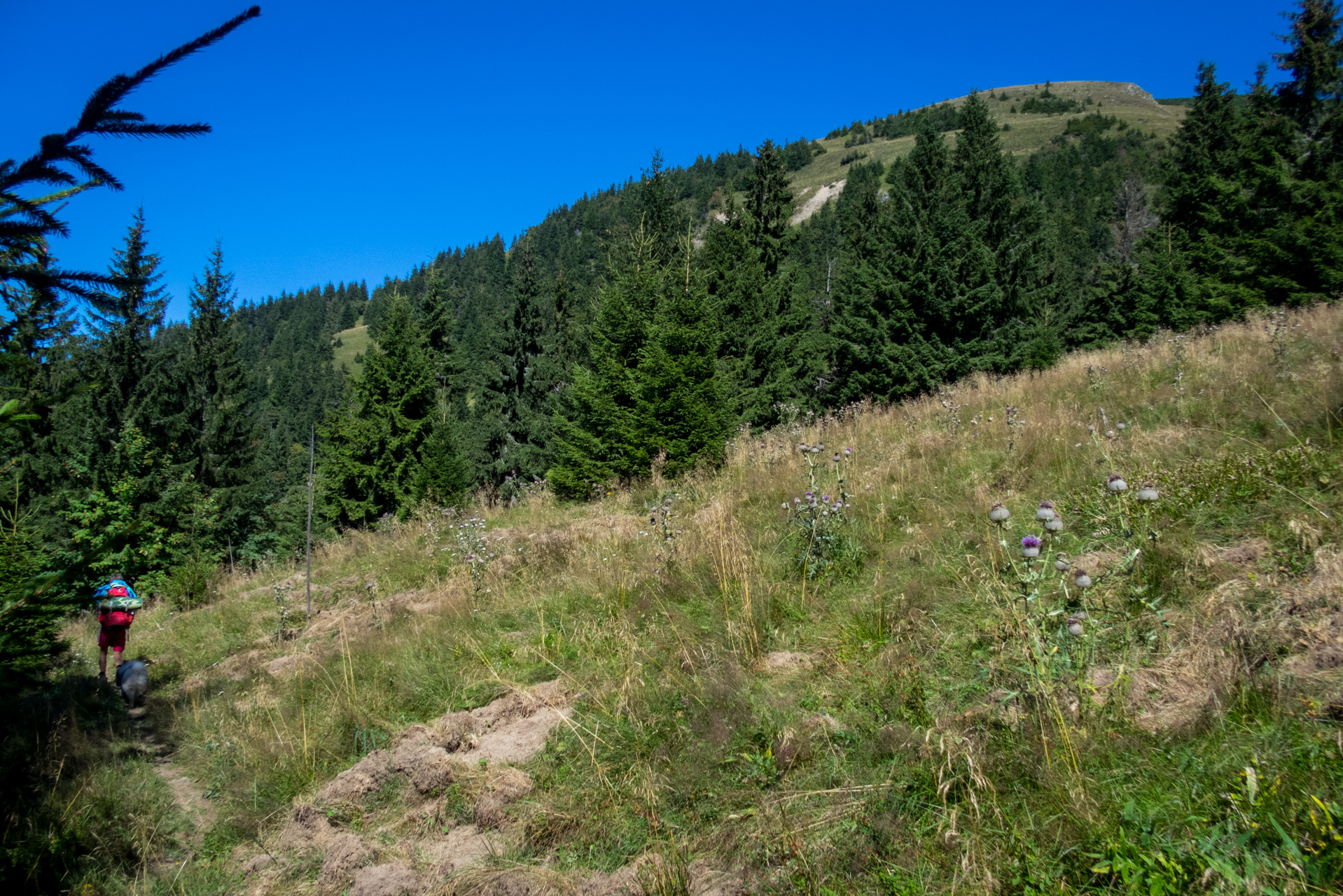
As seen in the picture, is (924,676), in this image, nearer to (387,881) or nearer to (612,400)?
(387,881)

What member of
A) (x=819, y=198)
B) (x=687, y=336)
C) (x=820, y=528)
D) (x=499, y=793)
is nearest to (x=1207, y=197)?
(x=687, y=336)

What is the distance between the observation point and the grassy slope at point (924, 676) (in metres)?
1.95

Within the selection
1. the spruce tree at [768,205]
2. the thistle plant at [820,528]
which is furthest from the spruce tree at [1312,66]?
the thistle plant at [820,528]

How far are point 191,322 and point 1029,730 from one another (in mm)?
34678

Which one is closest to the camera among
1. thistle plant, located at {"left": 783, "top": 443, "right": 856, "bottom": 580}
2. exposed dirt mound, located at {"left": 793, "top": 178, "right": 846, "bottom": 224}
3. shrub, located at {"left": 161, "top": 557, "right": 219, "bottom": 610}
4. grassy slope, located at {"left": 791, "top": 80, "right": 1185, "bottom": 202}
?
thistle plant, located at {"left": 783, "top": 443, "right": 856, "bottom": 580}

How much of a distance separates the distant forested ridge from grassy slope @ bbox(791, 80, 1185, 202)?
81.7m

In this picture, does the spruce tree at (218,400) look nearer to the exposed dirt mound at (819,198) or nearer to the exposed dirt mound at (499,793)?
the exposed dirt mound at (499,793)

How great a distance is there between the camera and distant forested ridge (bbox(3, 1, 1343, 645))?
13883mm

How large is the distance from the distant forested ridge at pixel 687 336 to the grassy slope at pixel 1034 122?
81728 millimetres

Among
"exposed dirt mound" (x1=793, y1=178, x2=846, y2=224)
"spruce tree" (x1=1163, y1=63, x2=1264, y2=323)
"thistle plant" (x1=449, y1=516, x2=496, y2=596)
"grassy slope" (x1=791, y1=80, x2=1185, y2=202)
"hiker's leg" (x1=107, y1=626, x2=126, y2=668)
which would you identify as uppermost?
"grassy slope" (x1=791, y1=80, x2=1185, y2=202)

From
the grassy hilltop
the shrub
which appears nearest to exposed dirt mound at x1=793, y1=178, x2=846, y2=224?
the grassy hilltop

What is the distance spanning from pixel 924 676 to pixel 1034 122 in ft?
488

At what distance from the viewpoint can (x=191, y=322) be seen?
27.3 meters

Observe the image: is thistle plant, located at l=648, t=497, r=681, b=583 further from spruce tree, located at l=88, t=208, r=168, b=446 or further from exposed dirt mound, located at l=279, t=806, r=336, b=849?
spruce tree, located at l=88, t=208, r=168, b=446
